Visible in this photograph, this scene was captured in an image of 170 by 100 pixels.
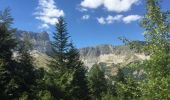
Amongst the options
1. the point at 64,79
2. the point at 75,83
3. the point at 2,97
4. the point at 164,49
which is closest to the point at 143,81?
the point at 164,49

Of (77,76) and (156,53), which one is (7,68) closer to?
(77,76)

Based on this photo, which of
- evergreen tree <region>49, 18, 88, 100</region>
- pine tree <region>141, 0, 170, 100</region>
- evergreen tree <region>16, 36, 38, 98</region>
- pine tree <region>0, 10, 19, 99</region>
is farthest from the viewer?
evergreen tree <region>49, 18, 88, 100</region>

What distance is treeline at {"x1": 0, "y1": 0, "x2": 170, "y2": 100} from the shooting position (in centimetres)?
1744

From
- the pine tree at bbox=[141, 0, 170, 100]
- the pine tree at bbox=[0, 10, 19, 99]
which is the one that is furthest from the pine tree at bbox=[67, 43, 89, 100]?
the pine tree at bbox=[141, 0, 170, 100]

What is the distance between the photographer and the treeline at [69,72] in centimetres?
1744

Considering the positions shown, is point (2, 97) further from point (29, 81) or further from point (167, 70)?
point (167, 70)

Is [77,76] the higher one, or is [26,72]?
[26,72]

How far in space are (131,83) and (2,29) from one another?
122 ft

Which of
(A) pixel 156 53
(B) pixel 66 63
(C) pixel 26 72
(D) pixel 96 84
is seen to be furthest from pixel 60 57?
(A) pixel 156 53

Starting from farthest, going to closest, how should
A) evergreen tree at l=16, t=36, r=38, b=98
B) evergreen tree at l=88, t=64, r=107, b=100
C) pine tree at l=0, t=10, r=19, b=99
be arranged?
evergreen tree at l=88, t=64, r=107, b=100, evergreen tree at l=16, t=36, r=38, b=98, pine tree at l=0, t=10, r=19, b=99

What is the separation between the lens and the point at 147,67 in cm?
1797

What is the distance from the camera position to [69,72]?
56.9 meters

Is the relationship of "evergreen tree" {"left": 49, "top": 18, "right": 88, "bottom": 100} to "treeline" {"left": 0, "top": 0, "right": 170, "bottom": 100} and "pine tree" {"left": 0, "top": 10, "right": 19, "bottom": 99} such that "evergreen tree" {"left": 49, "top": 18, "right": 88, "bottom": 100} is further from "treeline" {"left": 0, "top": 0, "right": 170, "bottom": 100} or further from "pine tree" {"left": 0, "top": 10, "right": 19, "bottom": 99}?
"pine tree" {"left": 0, "top": 10, "right": 19, "bottom": 99}

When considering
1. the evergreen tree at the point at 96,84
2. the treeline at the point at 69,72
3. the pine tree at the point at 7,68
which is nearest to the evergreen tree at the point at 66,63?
the treeline at the point at 69,72
